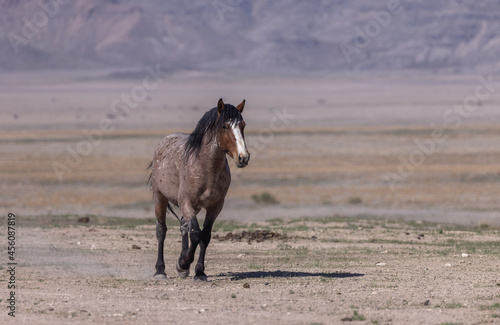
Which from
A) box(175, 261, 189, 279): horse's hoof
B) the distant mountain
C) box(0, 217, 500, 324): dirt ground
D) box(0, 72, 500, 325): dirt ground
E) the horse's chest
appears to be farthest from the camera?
the distant mountain

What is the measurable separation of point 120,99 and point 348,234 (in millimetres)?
93049

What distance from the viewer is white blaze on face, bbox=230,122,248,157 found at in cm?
1116

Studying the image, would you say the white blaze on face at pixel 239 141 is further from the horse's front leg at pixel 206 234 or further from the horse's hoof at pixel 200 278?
the horse's hoof at pixel 200 278

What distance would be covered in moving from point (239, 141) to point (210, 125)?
28.4 inches

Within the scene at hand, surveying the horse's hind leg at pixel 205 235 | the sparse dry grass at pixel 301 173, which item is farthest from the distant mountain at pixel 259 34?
the horse's hind leg at pixel 205 235

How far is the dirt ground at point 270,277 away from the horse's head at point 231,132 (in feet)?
5.11

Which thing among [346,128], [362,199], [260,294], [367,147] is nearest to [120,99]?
[346,128]

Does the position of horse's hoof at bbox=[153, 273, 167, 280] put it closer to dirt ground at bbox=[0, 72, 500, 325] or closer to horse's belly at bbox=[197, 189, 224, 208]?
dirt ground at bbox=[0, 72, 500, 325]

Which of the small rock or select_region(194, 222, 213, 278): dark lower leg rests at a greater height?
select_region(194, 222, 213, 278): dark lower leg

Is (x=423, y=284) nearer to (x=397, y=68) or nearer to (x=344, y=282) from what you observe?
(x=344, y=282)

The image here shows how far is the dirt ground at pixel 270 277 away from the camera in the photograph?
9.64 meters

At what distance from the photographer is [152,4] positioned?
199125 millimetres

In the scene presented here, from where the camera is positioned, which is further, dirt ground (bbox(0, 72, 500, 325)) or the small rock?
the small rock

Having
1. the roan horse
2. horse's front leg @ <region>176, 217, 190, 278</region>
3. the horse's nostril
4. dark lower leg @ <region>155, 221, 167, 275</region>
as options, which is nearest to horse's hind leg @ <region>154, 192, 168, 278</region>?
dark lower leg @ <region>155, 221, 167, 275</region>
